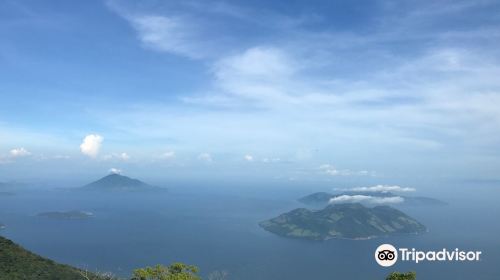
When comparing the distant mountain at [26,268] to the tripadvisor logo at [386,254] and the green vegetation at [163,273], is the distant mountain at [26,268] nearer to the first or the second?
the green vegetation at [163,273]

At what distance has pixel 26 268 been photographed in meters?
102

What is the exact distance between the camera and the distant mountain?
3819 inches

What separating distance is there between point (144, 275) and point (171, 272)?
6.30 metres

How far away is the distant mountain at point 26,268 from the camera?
318 ft

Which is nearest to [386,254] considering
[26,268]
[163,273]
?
[163,273]

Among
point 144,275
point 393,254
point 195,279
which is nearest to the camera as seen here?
point 144,275

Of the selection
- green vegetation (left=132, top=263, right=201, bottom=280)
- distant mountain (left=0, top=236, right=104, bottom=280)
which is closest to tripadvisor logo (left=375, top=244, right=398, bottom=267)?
green vegetation (left=132, top=263, right=201, bottom=280)

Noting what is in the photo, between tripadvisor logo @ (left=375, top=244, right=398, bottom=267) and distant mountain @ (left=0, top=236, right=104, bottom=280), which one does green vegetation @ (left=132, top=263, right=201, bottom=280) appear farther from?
distant mountain @ (left=0, top=236, right=104, bottom=280)

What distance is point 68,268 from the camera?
4547 inches

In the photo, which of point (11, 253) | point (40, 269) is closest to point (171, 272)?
point (40, 269)

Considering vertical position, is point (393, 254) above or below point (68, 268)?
above

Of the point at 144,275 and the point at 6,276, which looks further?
the point at 6,276

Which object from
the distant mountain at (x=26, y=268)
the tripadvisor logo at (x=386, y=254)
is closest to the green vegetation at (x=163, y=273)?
the tripadvisor logo at (x=386, y=254)

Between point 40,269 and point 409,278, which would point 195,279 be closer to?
point 409,278
